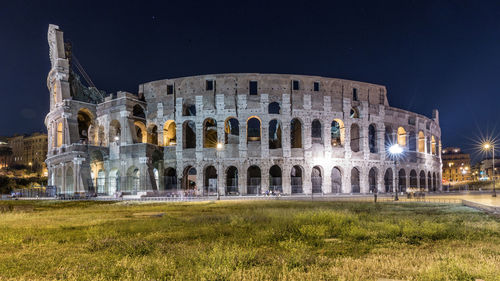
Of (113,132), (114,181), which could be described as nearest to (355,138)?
(114,181)

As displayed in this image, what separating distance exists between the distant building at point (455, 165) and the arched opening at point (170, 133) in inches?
4180

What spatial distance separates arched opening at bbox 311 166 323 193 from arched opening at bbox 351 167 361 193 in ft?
14.6

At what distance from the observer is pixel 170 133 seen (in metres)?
46.5

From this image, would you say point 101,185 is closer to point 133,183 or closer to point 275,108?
point 133,183

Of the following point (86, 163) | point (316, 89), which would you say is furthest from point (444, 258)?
point (86, 163)

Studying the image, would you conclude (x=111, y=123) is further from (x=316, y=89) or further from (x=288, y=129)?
(x=316, y=89)

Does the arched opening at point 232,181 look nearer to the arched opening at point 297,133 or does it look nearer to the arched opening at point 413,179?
the arched opening at point 297,133

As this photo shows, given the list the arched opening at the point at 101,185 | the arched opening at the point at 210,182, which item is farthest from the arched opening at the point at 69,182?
the arched opening at the point at 210,182

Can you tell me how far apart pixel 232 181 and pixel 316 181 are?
10600 mm

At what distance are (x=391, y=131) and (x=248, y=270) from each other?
47.9 meters

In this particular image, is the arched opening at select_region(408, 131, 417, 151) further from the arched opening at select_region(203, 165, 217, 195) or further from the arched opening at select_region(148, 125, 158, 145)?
the arched opening at select_region(148, 125, 158, 145)

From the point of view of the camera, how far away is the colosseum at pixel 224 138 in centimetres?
4181

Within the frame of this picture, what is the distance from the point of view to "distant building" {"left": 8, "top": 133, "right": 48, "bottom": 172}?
384 feet

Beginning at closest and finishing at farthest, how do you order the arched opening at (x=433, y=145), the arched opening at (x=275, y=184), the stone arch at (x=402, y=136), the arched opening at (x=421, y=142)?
the arched opening at (x=275, y=184) → the stone arch at (x=402, y=136) → the arched opening at (x=421, y=142) → the arched opening at (x=433, y=145)
